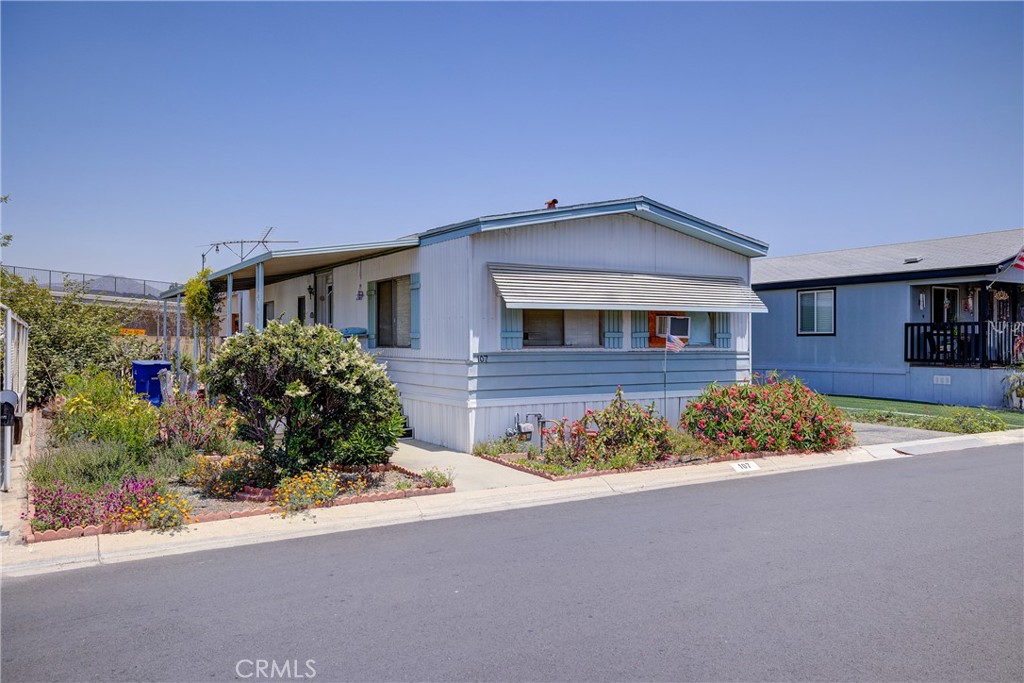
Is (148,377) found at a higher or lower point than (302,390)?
lower

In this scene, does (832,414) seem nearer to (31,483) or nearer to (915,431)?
(915,431)

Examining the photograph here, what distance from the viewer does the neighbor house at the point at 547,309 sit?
11891mm

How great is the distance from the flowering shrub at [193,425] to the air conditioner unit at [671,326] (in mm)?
7128

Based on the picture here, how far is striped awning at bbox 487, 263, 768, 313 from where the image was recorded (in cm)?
1185

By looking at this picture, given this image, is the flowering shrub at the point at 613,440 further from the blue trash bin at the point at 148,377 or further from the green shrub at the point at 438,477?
the blue trash bin at the point at 148,377

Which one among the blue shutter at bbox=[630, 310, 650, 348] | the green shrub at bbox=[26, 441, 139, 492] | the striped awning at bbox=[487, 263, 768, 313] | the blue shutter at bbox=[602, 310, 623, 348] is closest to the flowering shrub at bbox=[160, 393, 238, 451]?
the green shrub at bbox=[26, 441, 139, 492]

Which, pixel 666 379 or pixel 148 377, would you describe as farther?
pixel 148 377

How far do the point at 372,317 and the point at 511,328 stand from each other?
3.72 meters

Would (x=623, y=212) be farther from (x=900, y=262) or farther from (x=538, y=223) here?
(x=900, y=262)

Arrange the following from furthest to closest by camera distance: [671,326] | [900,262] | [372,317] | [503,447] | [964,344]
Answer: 1. [900,262]
2. [964,344]
3. [372,317]
4. [671,326]
5. [503,447]

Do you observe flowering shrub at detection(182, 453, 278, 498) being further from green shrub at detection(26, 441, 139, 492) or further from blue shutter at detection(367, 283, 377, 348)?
blue shutter at detection(367, 283, 377, 348)

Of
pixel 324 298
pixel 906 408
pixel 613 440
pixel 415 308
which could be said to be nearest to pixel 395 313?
pixel 415 308

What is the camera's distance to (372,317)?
48.3ft

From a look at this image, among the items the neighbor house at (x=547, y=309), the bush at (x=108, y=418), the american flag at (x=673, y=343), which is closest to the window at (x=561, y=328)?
the neighbor house at (x=547, y=309)
